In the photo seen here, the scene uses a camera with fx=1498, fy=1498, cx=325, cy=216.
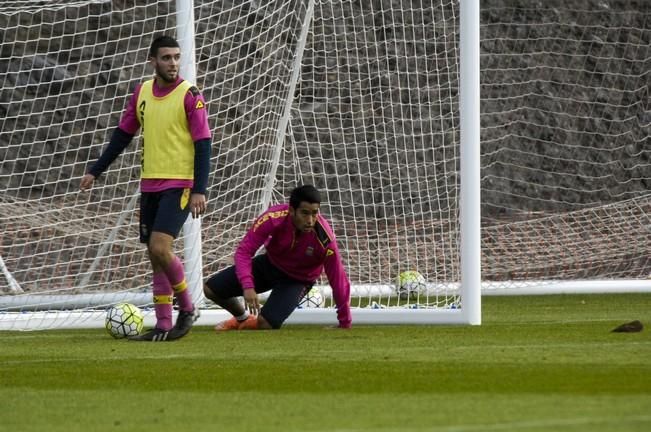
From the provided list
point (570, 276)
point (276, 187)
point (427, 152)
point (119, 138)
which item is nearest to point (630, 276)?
point (570, 276)

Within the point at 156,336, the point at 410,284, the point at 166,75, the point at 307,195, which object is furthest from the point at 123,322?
the point at 410,284

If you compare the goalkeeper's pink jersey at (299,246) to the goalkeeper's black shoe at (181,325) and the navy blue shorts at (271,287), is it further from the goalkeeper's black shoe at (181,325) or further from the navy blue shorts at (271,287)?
the goalkeeper's black shoe at (181,325)

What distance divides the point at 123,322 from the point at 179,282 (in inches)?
21.9

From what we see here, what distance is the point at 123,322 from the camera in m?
9.44

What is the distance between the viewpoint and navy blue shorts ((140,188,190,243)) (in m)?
8.98

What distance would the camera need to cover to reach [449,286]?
11.0 metres

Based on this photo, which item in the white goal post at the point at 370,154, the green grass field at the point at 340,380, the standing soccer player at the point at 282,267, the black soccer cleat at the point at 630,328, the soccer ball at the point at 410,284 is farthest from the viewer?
the soccer ball at the point at 410,284

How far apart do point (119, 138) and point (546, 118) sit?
27.3ft

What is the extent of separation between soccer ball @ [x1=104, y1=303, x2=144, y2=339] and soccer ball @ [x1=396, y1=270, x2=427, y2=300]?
2.58 m

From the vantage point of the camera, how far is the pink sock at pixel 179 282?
357 inches

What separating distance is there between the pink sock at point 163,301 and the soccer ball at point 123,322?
22 centimetres

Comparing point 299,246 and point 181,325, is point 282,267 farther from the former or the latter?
point 181,325

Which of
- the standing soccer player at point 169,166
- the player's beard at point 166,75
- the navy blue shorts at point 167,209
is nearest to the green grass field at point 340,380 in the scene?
the standing soccer player at point 169,166

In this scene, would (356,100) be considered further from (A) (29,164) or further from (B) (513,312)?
(A) (29,164)
